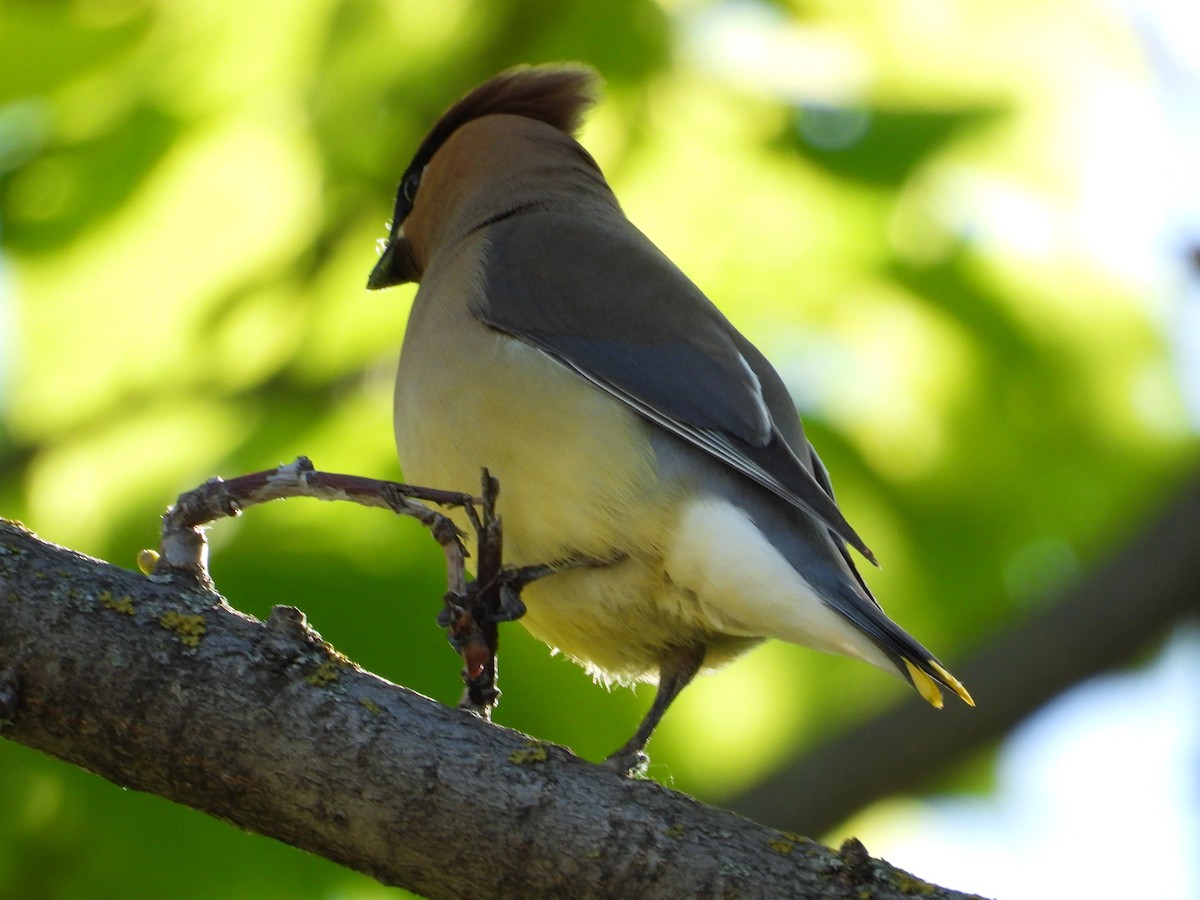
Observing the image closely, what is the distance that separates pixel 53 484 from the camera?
4.27 m

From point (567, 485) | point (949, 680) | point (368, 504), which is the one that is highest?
point (567, 485)

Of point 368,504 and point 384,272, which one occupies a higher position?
point 384,272

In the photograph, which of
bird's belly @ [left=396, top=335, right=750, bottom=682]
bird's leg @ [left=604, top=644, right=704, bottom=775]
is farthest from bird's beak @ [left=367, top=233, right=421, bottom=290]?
bird's leg @ [left=604, top=644, right=704, bottom=775]

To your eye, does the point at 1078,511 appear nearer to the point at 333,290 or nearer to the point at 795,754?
the point at 795,754

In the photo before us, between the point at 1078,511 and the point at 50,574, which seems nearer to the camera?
the point at 50,574

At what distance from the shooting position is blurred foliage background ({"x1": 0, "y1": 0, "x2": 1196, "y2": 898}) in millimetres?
4348

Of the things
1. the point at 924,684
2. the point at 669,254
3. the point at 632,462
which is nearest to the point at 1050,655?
the point at 924,684

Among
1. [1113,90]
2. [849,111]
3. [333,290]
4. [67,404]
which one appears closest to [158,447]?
[67,404]

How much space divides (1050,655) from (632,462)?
1.24 meters

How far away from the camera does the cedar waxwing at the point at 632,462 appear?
3.59 m

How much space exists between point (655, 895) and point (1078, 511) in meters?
2.48

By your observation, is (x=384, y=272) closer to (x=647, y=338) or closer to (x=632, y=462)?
(x=647, y=338)

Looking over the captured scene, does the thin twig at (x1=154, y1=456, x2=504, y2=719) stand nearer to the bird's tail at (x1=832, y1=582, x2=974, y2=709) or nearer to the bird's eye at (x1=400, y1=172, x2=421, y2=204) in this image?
the bird's tail at (x1=832, y1=582, x2=974, y2=709)

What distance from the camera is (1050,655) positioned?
4188 mm
